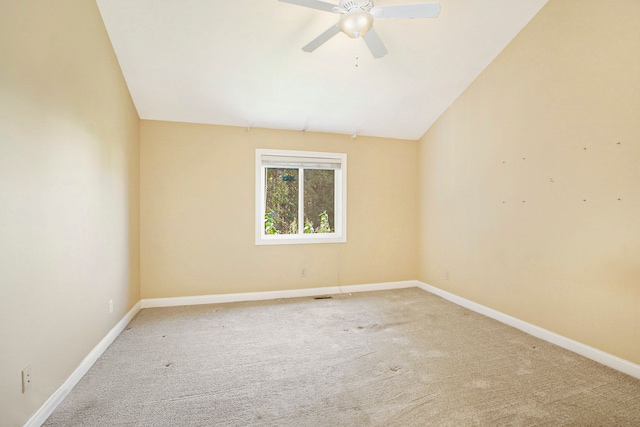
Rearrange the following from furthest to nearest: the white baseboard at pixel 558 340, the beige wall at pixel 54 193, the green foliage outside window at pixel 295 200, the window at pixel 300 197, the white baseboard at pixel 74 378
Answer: the green foliage outside window at pixel 295 200 < the window at pixel 300 197 < the white baseboard at pixel 558 340 < the white baseboard at pixel 74 378 < the beige wall at pixel 54 193

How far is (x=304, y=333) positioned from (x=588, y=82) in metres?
3.19

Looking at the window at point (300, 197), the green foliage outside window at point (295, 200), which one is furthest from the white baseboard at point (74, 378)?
the green foliage outside window at point (295, 200)

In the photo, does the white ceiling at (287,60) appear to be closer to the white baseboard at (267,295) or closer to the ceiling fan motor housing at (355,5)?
the ceiling fan motor housing at (355,5)

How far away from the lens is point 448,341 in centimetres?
263

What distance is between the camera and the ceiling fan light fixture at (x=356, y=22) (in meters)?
1.98

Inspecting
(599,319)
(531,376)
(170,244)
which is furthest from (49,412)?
(599,319)

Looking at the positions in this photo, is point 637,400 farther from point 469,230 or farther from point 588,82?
point 588,82

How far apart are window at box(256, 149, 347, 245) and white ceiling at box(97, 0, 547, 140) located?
0.46m

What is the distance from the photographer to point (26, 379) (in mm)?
1490

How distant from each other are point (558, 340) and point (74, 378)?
12.1 ft

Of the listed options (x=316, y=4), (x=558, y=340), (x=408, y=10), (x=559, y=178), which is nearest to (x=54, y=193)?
(x=316, y=4)

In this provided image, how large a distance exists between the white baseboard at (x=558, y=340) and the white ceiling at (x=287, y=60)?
2485mm

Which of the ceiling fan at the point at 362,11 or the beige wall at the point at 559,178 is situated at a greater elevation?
the ceiling fan at the point at 362,11

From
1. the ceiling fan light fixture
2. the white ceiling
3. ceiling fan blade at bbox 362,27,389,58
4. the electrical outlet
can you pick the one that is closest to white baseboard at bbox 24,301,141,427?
the electrical outlet
